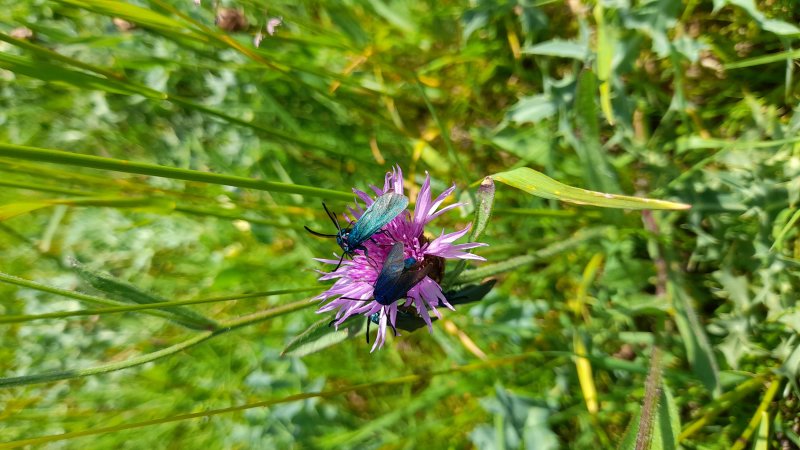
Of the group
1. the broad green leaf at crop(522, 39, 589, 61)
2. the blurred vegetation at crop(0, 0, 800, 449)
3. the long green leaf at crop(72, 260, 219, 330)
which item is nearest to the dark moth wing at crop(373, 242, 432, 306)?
the blurred vegetation at crop(0, 0, 800, 449)

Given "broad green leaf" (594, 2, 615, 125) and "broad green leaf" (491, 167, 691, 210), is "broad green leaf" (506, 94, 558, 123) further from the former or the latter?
"broad green leaf" (491, 167, 691, 210)

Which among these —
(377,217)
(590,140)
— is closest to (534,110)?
(590,140)

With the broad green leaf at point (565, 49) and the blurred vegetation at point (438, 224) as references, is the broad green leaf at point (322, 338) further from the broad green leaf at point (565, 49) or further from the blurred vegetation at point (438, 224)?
the broad green leaf at point (565, 49)

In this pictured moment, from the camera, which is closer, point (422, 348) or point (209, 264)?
point (422, 348)

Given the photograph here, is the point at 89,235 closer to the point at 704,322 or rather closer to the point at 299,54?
the point at 299,54

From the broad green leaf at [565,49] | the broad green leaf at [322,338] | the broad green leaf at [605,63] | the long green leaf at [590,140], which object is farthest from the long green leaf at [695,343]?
the broad green leaf at [322,338]

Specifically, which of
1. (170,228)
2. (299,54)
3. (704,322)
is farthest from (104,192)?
(704,322)
